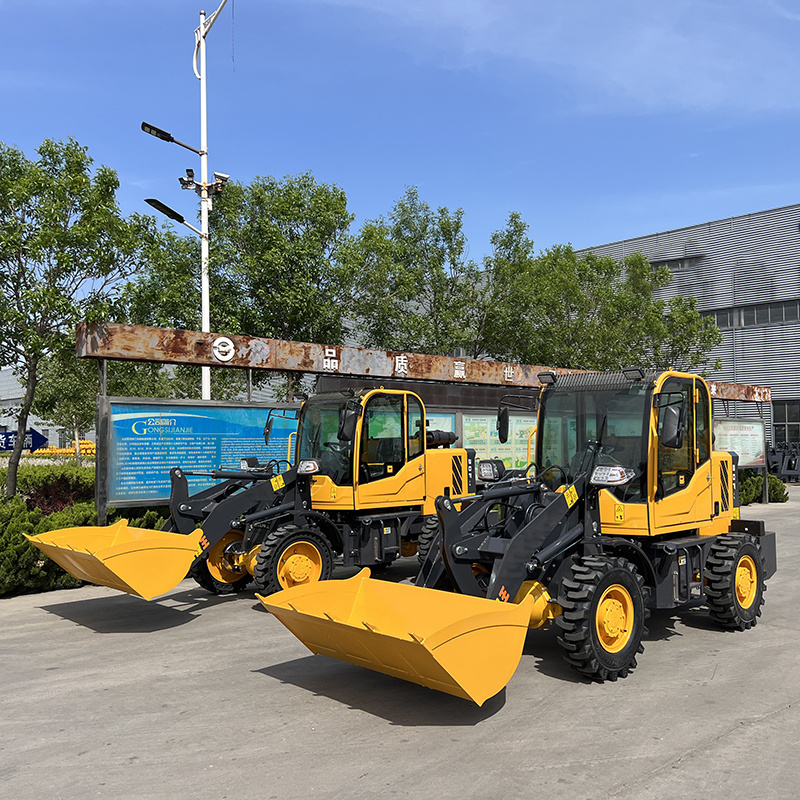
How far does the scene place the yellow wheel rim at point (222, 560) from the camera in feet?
32.1

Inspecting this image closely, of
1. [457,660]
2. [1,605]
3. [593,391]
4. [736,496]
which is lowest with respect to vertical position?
[1,605]

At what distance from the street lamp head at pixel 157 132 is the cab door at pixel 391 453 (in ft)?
35.4

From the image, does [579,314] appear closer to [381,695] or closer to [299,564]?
[299,564]

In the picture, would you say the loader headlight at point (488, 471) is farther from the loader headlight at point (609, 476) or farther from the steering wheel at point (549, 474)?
the loader headlight at point (609, 476)

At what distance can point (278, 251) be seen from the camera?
17.6 meters

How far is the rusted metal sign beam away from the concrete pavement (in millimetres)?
4639

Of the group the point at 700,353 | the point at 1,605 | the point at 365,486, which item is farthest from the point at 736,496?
the point at 700,353

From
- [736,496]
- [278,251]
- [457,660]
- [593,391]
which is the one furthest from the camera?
[278,251]

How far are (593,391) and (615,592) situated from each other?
1956 millimetres

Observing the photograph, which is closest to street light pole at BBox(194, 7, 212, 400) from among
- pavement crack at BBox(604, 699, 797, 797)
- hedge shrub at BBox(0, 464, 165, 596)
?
hedge shrub at BBox(0, 464, 165, 596)

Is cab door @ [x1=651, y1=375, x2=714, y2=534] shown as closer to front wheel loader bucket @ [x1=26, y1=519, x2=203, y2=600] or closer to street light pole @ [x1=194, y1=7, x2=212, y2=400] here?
front wheel loader bucket @ [x1=26, y1=519, x2=203, y2=600]

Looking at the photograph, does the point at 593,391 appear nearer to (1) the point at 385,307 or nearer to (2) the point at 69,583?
(2) the point at 69,583

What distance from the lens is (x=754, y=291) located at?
35.5 m

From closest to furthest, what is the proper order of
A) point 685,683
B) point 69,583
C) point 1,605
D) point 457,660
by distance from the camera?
point 457,660 < point 685,683 < point 1,605 < point 69,583
